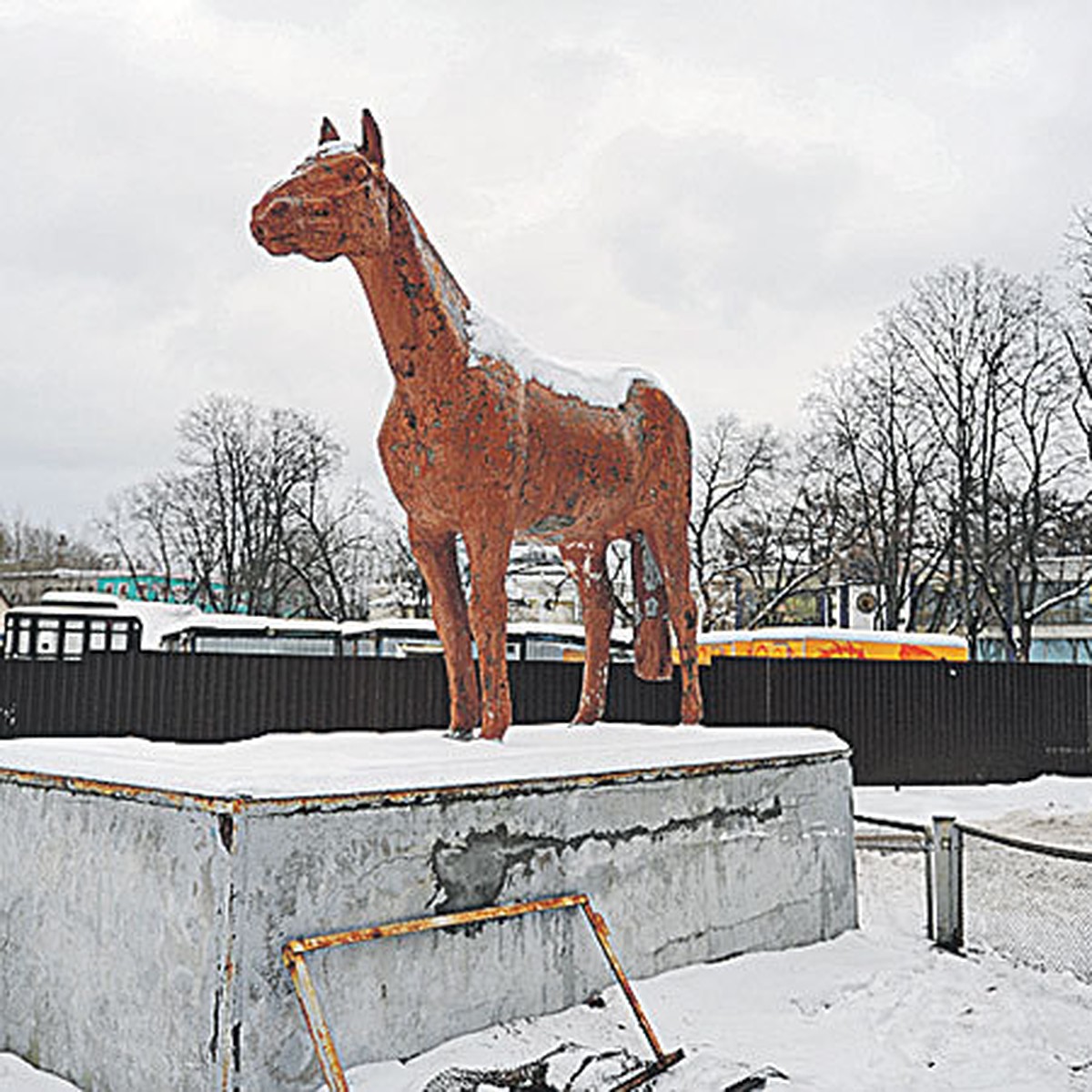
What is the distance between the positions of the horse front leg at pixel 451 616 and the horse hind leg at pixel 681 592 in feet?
4.88

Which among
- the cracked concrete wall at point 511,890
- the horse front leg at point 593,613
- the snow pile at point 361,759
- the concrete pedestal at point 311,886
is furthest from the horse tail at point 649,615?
the concrete pedestal at point 311,886

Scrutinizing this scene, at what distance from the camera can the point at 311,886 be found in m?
4.03

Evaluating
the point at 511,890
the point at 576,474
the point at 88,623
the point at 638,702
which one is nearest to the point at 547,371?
the point at 576,474

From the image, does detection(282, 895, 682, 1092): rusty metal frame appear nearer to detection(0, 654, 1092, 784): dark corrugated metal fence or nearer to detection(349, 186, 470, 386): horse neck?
detection(349, 186, 470, 386): horse neck

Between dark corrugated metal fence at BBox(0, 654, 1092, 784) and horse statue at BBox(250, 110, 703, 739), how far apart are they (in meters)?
8.70

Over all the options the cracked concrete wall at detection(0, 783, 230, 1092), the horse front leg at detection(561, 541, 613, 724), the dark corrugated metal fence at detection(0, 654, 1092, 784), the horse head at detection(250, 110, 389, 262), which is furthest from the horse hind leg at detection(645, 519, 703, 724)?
the dark corrugated metal fence at detection(0, 654, 1092, 784)

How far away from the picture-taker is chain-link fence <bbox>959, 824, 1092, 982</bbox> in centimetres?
687

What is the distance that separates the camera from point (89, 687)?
14102 mm

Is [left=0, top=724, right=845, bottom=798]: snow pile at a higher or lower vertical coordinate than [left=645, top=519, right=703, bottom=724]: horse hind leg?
lower

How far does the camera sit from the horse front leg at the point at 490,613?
5969 millimetres

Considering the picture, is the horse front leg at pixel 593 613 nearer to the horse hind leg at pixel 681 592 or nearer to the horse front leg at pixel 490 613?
the horse hind leg at pixel 681 592

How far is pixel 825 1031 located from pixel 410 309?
390 cm

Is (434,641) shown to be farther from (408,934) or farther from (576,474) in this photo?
(408,934)

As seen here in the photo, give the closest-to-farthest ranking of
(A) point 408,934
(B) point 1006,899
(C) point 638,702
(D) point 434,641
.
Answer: (A) point 408,934 < (B) point 1006,899 < (C) point 638,702 < (D) point 434,641
